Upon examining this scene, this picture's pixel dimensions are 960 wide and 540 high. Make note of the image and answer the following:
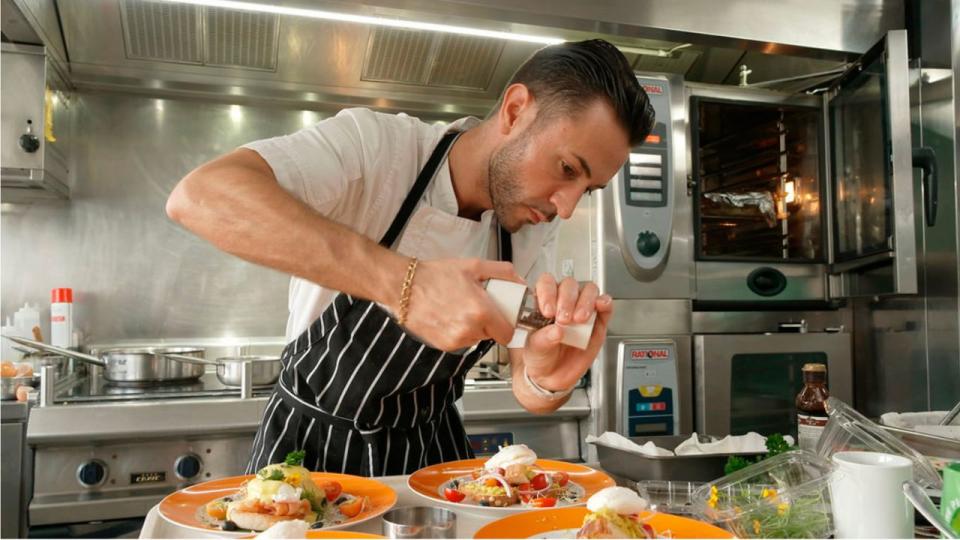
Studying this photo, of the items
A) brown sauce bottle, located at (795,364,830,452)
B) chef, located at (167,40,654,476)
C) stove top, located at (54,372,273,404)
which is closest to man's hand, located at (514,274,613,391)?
chef, located at (167,40,654,476)

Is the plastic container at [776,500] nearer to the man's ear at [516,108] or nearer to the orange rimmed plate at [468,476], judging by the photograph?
the orange rimmed plate at [468,476]

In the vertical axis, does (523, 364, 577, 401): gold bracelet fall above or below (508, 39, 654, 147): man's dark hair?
below

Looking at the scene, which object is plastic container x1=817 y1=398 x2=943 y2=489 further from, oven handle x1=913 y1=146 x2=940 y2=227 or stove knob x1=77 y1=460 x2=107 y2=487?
stove knob x1=77 y1=460 x2=107 y2=487

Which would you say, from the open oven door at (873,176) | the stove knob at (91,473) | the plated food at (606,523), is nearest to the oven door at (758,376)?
the open oven door at (873,176)

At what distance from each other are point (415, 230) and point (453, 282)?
609 mm

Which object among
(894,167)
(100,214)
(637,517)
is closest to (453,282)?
(637,517)

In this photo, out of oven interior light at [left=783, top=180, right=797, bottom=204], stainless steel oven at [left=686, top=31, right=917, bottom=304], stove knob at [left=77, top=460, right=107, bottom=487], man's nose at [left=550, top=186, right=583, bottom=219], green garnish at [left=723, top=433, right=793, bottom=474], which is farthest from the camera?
oven interior light at [left=783, top=180, right=797, bottom=204]

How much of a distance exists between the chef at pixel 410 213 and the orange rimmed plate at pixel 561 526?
0.25m

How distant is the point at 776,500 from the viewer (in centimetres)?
95

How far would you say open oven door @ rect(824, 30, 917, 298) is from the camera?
228 cm

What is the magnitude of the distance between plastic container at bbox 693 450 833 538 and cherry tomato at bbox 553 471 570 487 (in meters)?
0.33

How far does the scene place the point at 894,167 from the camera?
89.7 inches

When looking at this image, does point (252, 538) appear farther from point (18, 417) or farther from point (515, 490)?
point (18, 417)

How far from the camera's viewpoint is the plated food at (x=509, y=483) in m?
1.20
